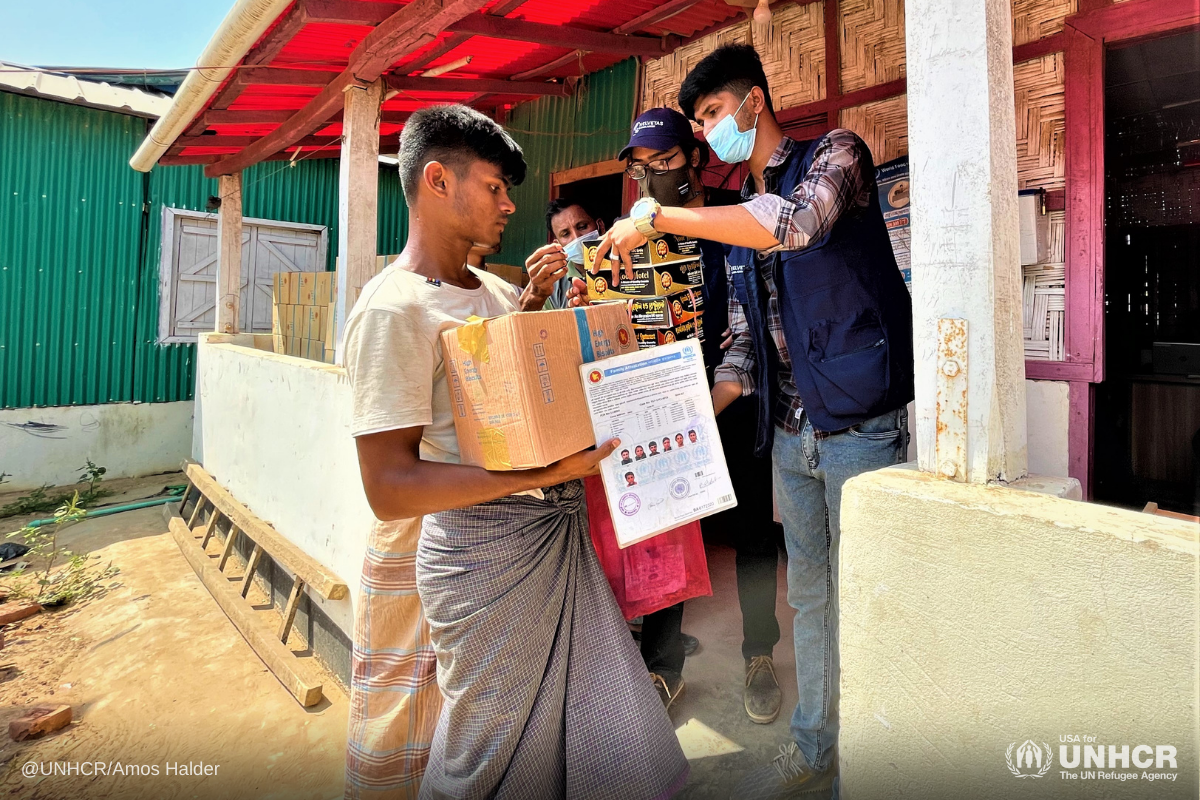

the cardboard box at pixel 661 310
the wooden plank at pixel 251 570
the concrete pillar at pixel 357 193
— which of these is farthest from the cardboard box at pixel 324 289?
the cardboard box at pixel 661 310

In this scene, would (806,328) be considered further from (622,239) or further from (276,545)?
(276,545)

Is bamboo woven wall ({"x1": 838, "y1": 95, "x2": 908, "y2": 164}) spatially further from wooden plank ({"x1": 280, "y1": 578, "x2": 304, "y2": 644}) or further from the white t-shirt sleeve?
wooden plank ({"x1": 280, "y1": 578, "x2": 304, "y2": 644})

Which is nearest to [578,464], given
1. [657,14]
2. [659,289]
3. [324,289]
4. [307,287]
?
[659,289]

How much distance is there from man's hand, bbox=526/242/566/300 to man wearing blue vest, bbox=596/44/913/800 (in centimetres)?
16

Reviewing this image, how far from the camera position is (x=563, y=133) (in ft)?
18.6

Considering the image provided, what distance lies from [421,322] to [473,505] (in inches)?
17.5

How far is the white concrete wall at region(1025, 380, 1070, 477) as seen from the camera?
2.96 metres

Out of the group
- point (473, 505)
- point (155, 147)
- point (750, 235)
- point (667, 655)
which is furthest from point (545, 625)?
point (155, 147)

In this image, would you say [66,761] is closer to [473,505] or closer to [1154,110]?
[473,505]

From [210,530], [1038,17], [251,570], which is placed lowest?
[251,570]

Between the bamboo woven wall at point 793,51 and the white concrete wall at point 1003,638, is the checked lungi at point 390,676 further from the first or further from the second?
the bamboo woven wall at point 793,51

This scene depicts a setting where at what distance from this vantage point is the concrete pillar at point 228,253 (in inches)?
276

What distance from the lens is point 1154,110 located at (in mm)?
4621

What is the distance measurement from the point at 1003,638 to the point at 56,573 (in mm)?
6807
